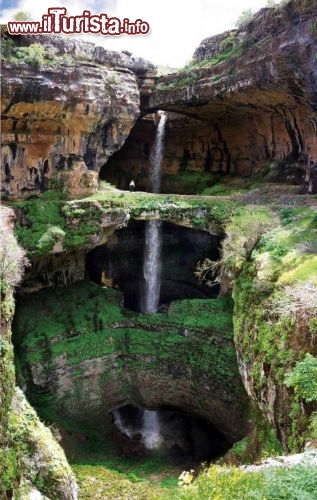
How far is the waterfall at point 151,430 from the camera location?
19.4 meters

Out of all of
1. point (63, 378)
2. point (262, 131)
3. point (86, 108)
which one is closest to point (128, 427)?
point (63, 378)

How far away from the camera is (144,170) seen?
3148 centimetres

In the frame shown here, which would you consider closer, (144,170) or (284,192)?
(284,192)

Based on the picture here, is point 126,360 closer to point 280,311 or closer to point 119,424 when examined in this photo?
point 119,424

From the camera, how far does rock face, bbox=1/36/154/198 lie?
19188 mm

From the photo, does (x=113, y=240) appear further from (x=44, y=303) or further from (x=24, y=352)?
(x=24, y=352)

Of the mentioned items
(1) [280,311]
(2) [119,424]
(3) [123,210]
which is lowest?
(2) [119,424]

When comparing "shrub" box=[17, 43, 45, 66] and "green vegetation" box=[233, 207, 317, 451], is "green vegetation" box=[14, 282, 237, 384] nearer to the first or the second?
"green vegetation" box=[233, 207, 317, 451]

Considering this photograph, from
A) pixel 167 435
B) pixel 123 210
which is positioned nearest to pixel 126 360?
pixel 167 435

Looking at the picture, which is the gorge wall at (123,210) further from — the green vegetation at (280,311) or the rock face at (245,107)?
the green vegetation at (280,311)

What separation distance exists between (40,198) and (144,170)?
11.8 m

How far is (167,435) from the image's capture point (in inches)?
779

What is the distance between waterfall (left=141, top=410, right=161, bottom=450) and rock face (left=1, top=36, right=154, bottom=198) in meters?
11.5

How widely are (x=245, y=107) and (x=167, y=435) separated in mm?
17523
